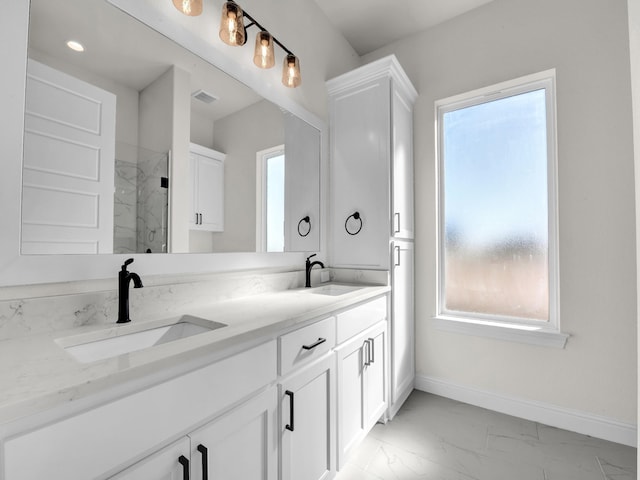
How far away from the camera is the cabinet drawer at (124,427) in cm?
53

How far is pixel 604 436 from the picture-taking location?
182cm

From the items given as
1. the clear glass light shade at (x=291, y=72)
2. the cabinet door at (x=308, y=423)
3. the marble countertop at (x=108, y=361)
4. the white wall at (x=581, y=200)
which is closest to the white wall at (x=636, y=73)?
the marble countertop at (x=108, y=361)

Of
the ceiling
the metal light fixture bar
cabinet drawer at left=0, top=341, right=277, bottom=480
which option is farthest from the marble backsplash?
the ceiling

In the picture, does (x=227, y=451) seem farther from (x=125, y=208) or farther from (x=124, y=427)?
(x=125, y=208)

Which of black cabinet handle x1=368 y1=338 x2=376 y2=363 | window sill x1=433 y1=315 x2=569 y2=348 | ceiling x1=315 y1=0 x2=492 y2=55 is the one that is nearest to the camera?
black cabinet handle x1=368 y1=338 x2=376 y2=363

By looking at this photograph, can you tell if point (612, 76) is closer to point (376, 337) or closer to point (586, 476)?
point (376, 337)

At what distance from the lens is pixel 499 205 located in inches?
87.4

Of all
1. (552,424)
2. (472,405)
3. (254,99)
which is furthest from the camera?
(472,405)

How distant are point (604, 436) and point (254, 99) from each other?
9.41ft

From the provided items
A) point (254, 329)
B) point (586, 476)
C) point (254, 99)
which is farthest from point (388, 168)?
point (586, 476)

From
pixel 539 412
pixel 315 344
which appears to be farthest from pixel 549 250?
pixel 315 344

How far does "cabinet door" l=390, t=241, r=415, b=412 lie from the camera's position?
6.77 feet

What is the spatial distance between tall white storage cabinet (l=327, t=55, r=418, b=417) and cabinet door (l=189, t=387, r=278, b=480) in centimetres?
120

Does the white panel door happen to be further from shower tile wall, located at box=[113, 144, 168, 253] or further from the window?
the window
